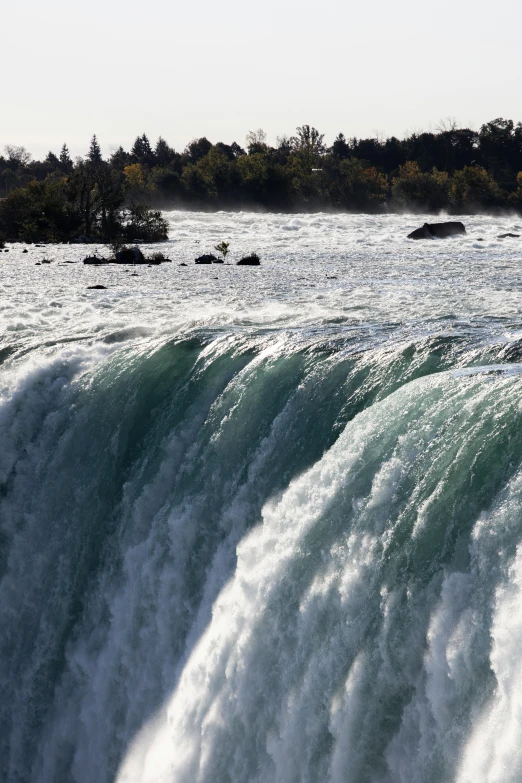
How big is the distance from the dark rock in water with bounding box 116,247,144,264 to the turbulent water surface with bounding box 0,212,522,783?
49.9 ft

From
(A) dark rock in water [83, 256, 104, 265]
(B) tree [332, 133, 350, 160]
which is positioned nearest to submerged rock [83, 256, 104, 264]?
(A) dark rock in water [83, 256, 104, 265]

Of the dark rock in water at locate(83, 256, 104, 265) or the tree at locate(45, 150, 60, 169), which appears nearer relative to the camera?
the dark rock in water at locate(83, 256, 104, 265)

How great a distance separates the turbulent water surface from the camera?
672cm

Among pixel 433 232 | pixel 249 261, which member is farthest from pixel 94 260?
pixel 433 232

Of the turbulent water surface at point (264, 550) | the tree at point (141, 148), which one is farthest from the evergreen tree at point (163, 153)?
the turbulent water surface at point (264, 550)

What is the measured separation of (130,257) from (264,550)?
76.8 feet

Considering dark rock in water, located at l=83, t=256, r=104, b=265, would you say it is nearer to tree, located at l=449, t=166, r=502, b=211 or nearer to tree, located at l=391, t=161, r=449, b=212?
tree, located at l=449, t=166, r=502, b=211

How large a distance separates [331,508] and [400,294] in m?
11.3

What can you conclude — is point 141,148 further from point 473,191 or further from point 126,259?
point 126,259

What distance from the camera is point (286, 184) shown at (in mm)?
71188

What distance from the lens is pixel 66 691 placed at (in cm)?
995

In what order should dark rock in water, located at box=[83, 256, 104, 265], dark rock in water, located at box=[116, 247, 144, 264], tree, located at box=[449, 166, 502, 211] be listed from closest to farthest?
dark rock in water, located at box=[83, 256, 104, 265], dark rock in water, located at box=[116, 247, 144, 264], tree, located at box=[449, 166, 502, 211]

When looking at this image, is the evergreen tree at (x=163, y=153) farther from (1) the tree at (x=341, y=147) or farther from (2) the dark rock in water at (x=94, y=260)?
(2) the dark rock in water at (x=94, y=260)

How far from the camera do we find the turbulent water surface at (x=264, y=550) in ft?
22.0
